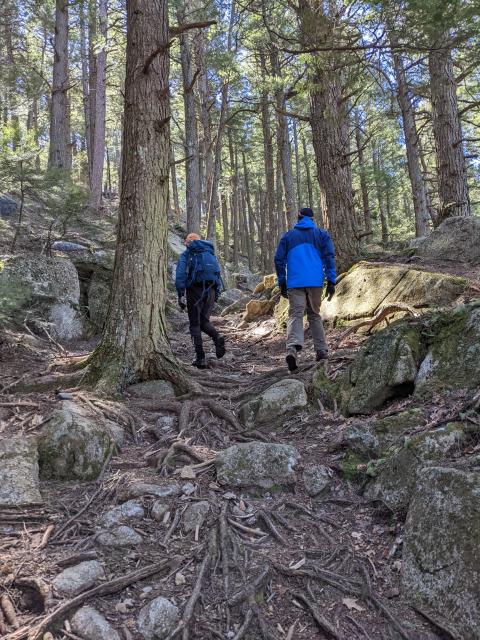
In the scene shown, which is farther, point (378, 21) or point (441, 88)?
point (441, 88)

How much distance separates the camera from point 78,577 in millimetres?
2467

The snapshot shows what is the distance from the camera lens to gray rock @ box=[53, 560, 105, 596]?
238 cm

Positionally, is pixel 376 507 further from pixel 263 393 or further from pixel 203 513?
pixel 263 393

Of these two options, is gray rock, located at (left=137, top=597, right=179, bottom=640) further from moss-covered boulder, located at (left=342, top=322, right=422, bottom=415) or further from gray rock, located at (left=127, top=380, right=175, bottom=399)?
gray rock, located at (left=127, top=380, right=175, bottom=399)

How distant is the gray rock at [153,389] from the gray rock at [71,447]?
1113 mm

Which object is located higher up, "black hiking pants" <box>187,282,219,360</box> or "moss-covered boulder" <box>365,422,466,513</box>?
"black hiking pants" <box>187,282,219,360</box>

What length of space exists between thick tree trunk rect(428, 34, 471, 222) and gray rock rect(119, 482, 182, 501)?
27.9 ft

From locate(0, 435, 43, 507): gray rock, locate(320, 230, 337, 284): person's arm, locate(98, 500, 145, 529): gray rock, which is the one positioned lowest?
locate(98, 500, 145, 529): gray rock

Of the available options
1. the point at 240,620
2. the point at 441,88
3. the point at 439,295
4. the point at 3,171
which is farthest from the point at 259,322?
the point at 240,620

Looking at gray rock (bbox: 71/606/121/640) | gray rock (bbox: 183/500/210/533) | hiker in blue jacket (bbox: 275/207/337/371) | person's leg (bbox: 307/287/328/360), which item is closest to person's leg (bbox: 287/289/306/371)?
hiker in blue jacket (bbox: 275/207/337/371)

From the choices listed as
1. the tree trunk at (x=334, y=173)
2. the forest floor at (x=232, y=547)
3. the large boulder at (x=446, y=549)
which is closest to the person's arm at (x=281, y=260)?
the forest floor at (x=232, y=547)

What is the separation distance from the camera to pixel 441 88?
9625 millimetres

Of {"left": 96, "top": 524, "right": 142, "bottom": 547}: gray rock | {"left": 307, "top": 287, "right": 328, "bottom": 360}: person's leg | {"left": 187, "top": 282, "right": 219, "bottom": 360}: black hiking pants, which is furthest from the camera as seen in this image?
{"left": 187, "top": 282, "right": 219, "bottom": 360}: black hiking pants

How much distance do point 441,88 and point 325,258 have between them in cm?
622
